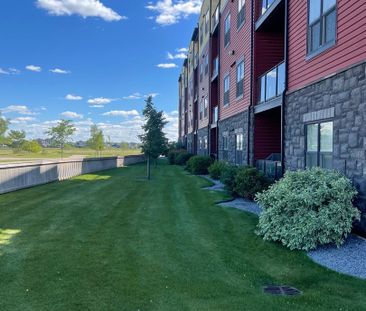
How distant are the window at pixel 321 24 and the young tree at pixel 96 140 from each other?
47.6 metres

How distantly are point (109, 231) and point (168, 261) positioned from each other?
7.79 ft

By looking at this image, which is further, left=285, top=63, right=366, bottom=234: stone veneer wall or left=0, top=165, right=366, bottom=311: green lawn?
left=285, top=63, right=366, bottom=234: stone veneer wall

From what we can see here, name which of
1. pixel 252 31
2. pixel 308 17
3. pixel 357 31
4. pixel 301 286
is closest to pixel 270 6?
pixel 252 31

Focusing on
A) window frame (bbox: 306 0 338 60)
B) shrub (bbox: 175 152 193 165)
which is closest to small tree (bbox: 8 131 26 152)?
shrub (bbox: 175 152 193 165)

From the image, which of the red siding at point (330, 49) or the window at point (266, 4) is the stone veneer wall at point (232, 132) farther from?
the red siding at point (330, 49)

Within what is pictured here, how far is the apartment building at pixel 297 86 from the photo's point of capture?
7.55 metres

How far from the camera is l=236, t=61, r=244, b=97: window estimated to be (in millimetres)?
17369

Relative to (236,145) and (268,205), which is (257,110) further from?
(268,205)

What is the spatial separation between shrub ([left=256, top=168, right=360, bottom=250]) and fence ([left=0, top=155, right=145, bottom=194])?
10.4 meters

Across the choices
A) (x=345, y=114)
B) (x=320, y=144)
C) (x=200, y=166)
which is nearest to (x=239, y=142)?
(x=200, y=166)

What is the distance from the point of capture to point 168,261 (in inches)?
241

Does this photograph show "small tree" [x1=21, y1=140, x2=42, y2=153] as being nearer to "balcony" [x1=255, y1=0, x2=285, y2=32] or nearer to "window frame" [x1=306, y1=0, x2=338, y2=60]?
"balcony" [x1=255, y1=0, x2=285, y2=32]

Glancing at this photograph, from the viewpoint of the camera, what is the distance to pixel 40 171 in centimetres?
1684

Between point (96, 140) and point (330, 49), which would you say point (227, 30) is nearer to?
point (330, 49)
